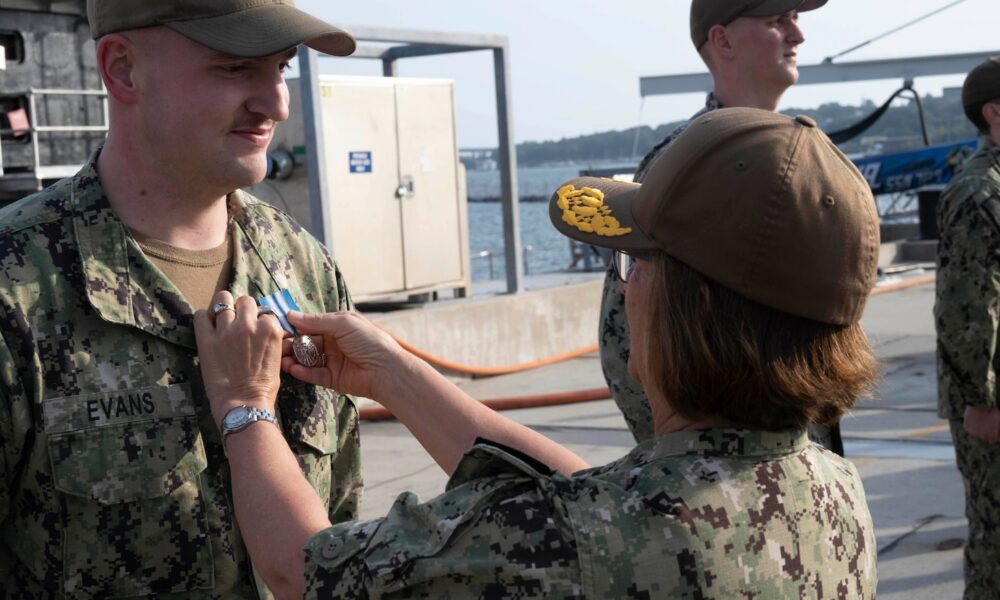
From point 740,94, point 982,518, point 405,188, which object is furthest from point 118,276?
point 405,188

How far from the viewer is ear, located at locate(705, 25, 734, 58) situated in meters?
3.97

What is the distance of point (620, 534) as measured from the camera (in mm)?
1792

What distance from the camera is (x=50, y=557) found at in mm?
2221

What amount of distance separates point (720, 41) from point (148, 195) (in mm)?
2151

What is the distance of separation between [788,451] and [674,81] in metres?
47.7

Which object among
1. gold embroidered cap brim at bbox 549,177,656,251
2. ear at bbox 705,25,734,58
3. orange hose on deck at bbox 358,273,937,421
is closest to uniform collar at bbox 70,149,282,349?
gold embroidered cap brim at bbox 549,177,656,251

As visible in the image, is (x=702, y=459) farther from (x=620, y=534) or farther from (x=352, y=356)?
(x=352, y=356)

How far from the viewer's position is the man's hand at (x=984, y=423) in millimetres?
4449

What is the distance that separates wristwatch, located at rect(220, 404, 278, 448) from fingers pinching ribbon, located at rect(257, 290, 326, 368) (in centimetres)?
24

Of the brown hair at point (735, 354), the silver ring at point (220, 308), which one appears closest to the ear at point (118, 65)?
the silver ring at point (220, 308)

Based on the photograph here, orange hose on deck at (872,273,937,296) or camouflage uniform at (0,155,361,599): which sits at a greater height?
camouflage uniform at (0,155,361,599)

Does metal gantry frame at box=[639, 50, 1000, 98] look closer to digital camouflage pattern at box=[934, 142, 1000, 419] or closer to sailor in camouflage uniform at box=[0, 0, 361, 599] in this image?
digital camouflage pattern at box=[934, 142, 1000, 419]

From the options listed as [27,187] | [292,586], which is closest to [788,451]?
[292,586]

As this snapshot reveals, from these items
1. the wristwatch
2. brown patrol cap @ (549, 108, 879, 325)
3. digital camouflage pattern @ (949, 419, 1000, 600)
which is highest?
brown patrol cap @ (549, 108, 879, 325)
